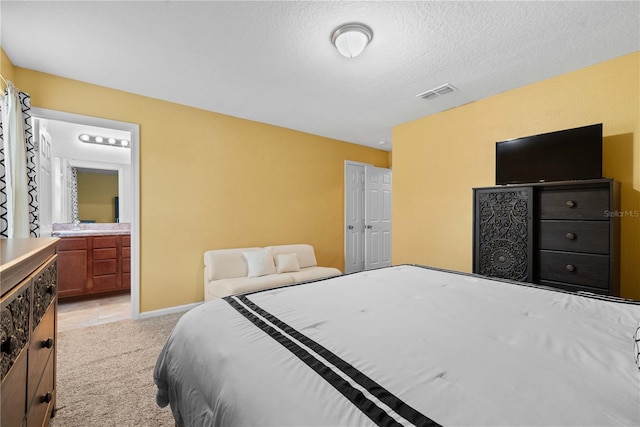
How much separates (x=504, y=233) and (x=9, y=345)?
337 cm

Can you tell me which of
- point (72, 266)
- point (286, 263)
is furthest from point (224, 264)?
point (72, 266)

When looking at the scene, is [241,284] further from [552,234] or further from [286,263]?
[552,234]

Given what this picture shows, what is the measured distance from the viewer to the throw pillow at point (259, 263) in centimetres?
357

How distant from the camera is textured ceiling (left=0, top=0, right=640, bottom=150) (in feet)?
6.30

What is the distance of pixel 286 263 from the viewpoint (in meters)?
3.79

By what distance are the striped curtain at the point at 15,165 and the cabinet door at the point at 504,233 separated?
424cm

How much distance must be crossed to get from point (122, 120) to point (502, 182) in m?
4.25

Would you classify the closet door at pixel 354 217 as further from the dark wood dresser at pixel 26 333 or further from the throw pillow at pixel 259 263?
the dark wood dresser at pixel 26 333

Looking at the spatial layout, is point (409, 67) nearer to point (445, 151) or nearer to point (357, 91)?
point (357, 91)

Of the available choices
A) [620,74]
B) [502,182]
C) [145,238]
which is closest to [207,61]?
[145,238]

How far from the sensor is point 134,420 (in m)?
1.66

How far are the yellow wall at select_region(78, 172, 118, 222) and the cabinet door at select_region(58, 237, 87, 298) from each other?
39.0 inches

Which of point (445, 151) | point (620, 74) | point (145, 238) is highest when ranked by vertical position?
point (620, 74)

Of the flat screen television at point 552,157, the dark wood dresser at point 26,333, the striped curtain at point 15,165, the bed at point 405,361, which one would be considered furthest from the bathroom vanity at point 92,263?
the flat screen television at point 552,157
